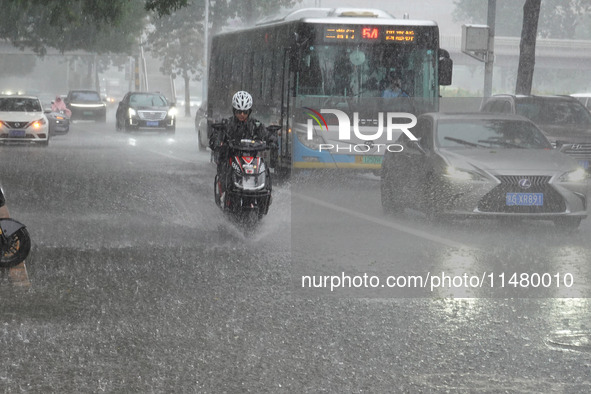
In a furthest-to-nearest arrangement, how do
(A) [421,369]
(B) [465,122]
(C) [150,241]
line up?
1. (B) [465,122]
2. (C) [150,241]
3. (A) [421,369]

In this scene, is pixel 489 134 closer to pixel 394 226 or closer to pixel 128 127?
pixel 394 226

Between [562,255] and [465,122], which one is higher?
[465,122]

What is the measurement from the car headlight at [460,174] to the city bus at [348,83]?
6136 mm

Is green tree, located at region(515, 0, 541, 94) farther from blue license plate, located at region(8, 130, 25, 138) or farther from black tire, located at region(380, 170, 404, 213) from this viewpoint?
black tire, located at region(380, 170, 404, 213)

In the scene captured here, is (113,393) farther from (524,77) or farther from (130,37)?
(130,37)

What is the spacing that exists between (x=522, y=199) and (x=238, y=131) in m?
3.41

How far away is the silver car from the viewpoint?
42.0 ft

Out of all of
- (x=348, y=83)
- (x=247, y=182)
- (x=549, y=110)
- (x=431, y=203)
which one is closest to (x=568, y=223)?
(x=431, y=203)

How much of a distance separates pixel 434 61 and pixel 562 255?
9.62m

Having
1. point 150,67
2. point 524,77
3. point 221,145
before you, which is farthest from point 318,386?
point 150,67

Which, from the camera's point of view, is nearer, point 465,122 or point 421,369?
point 421,369

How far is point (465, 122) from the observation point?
48.4ft

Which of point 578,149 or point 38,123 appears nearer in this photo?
point 578,149

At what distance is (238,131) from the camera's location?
13391 mm
